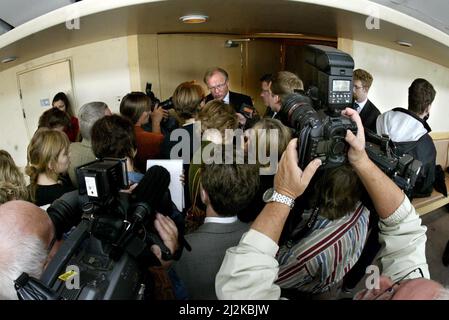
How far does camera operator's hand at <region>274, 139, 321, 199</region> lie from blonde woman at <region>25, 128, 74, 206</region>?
1.06 metres

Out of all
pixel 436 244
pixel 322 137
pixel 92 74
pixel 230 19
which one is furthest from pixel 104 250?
pixel 92 74

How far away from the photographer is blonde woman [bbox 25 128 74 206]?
56.3 inches

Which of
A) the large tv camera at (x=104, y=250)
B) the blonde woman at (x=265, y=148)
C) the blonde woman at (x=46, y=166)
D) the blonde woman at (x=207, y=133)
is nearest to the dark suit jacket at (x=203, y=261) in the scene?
the large tv camera at (x=104, y=250)

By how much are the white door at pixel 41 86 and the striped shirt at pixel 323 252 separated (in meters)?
3.25

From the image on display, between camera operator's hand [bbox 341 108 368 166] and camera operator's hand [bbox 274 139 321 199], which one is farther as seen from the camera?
camera operator's hand [bbox 341 108 368 166]

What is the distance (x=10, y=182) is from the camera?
51.8 inches

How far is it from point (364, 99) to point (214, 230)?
2128 mm

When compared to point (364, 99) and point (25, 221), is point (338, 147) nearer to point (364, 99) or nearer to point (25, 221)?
point (25, 221)

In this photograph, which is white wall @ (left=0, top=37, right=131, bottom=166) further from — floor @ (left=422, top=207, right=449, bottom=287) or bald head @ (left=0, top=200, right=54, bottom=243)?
floor @ (left=422, top=207, right=449, bottom=287)

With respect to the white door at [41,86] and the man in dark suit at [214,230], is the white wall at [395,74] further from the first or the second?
the white door at [41,86]


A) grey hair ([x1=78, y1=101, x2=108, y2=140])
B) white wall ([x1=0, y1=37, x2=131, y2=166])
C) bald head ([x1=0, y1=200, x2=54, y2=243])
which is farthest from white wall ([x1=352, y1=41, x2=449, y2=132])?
bald head ([x1=0, y1=200, x2=54, y2=243])

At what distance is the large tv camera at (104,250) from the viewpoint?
2.03 ft

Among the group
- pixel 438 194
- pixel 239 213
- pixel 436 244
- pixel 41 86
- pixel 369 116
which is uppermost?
pixel 41 86
